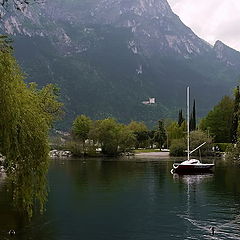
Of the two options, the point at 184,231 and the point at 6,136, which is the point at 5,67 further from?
the point at 184,231

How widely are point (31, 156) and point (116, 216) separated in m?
15.6

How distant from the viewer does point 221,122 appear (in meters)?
126

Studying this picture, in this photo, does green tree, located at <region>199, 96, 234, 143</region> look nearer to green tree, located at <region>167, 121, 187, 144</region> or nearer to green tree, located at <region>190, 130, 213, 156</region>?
green tree, located at <region>167, 121, 187, 144</region>

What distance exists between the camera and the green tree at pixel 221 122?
12500 cm

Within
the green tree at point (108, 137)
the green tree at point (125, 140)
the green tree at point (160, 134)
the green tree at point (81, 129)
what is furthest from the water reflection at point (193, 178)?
the green tree at point (160, 134)

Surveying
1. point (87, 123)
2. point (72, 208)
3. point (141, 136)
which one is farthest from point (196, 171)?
point (141, 136)

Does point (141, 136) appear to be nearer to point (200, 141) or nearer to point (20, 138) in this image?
point (200, 141)

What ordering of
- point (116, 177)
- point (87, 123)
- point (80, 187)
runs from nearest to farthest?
point (80, 187)
point (116, 177)
point (87, 123)

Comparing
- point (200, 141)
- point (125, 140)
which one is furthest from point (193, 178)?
point (125, 140)

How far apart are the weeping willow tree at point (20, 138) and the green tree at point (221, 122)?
354ft

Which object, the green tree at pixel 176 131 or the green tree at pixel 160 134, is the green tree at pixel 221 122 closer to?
the green tree at pixel 176 131

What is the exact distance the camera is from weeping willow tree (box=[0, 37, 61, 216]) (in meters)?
15.9

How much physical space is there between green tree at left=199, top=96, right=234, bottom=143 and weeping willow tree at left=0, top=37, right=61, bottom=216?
354 ft

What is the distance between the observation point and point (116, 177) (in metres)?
59.8
